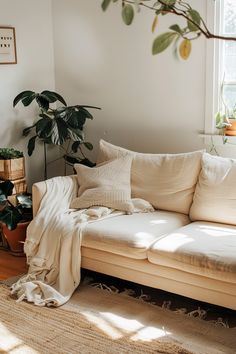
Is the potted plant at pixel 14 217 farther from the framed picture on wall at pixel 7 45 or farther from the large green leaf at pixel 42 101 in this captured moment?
the framed picture on wall at pixel 7 45

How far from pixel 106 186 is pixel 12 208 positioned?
810 mm

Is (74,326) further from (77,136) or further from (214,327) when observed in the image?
(77,136)

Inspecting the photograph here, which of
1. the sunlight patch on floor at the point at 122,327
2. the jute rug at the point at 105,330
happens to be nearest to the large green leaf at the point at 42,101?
the jute rug at the point at 105,330

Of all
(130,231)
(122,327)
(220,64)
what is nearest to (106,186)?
(130,231)

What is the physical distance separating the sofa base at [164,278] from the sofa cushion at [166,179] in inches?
25.2

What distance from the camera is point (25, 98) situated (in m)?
4.03

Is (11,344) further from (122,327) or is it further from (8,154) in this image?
(8,154)

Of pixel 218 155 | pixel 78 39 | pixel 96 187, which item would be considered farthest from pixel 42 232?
pixel 78 39

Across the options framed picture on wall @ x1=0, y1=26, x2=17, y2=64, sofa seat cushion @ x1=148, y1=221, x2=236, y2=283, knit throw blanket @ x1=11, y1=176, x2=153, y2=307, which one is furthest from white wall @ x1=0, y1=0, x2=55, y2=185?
sofa seat cushion @ x1=148, y1=221, x2=236, y2=283

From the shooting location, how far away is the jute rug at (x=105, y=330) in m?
2.47

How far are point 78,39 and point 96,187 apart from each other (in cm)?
163

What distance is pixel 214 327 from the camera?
8.68 feet

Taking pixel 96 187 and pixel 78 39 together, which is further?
pixel 78 39

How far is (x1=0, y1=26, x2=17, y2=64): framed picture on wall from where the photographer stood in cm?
413
